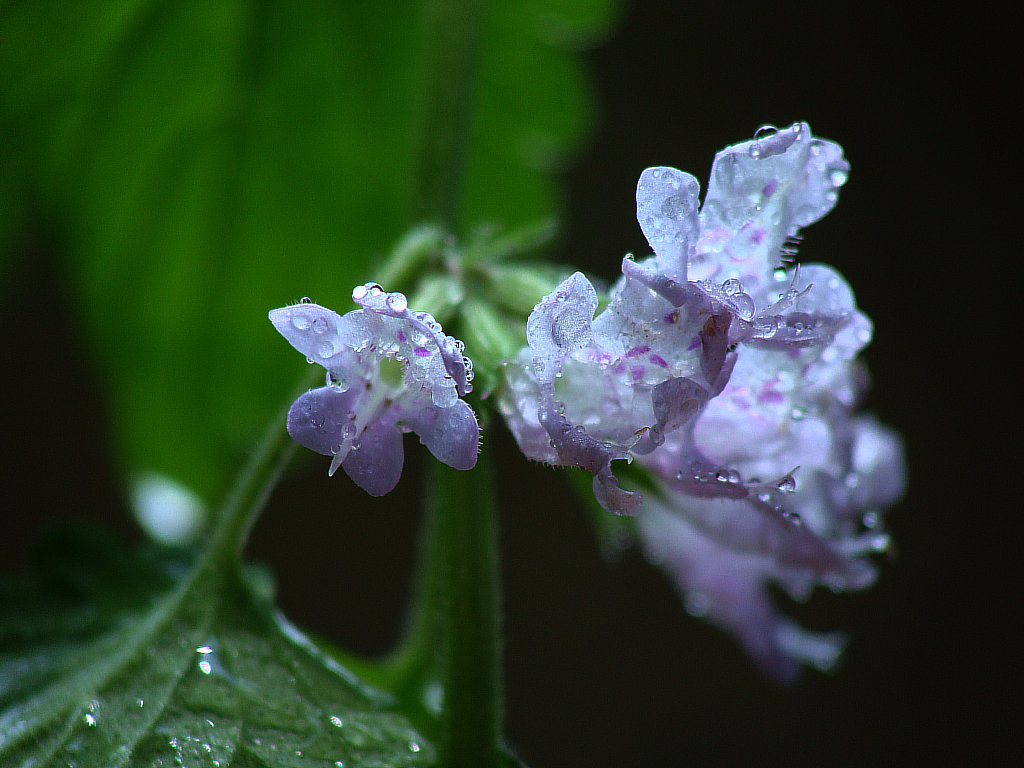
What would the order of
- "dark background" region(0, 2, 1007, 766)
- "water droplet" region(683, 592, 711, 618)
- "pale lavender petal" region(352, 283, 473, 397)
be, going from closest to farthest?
"pale lavender petal" region(352, 283, 473, 397)
"water droplet" region(683, 592, 711, 618)
"dark background" region(0, 2, 1007, 766)

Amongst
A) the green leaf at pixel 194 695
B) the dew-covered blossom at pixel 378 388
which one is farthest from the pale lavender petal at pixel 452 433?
the green leaf at pixel 194 695

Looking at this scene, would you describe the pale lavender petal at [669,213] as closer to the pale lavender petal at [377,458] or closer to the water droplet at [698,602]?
the pale lavender petal at [377,458]

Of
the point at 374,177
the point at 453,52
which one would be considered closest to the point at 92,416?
the point at 374,177

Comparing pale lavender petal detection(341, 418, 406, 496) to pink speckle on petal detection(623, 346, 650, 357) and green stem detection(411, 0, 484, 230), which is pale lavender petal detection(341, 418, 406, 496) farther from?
green stem detection(411, 0, 484, 230)

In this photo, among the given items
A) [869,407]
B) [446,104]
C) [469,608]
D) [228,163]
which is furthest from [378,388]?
[869,407]

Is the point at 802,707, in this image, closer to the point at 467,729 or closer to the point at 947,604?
the point at 947,604

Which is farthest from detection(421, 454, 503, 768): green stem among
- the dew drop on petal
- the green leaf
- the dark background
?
the dark background
